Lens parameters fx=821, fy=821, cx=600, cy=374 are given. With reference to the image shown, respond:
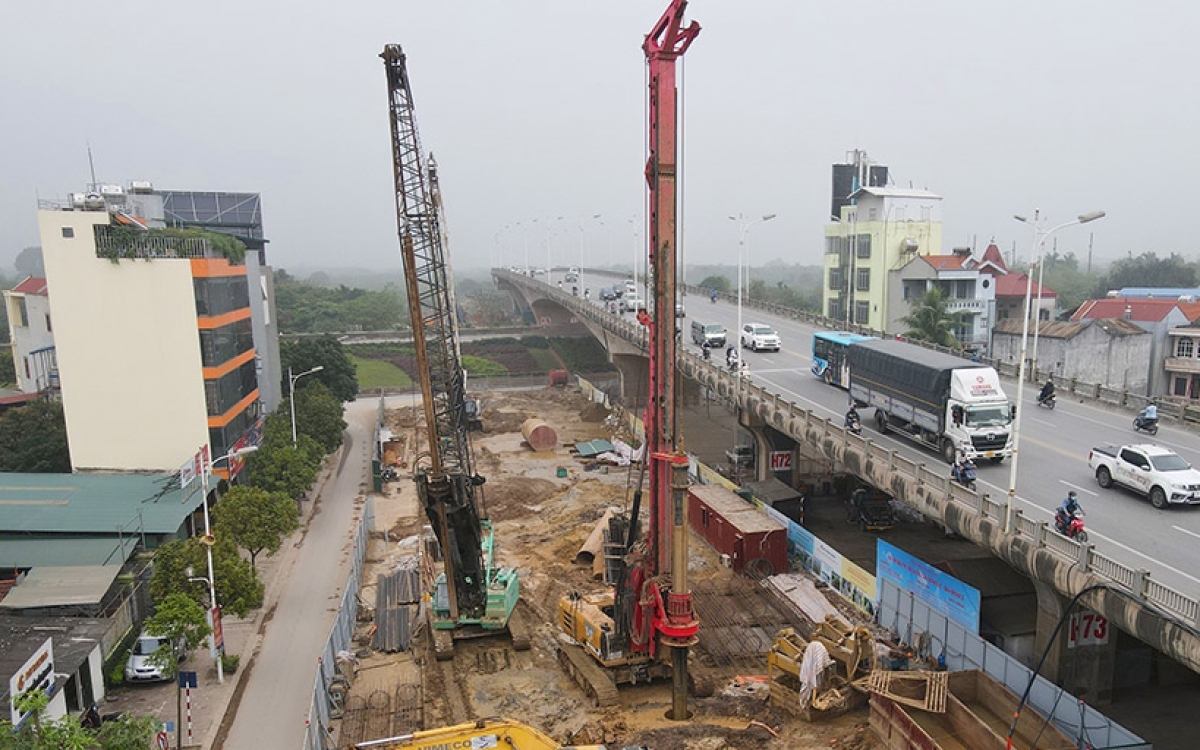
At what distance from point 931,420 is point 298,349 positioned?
184ft

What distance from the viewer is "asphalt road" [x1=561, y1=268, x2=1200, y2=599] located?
20609 mm

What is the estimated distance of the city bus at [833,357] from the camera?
4116cm

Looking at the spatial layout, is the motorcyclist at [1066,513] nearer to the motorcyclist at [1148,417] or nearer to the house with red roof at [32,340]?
the motorcyclist at [1148,417]

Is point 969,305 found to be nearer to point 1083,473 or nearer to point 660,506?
point 1083,473

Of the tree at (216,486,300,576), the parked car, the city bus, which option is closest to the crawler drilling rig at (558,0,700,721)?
the parked car

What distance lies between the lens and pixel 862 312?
8438 centimetres

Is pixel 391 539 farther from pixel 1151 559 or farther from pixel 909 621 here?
pixel 1151 559

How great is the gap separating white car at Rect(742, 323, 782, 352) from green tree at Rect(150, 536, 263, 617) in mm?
34572

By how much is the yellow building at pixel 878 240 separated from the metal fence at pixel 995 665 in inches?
2147

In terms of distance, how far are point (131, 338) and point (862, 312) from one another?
6734 centimetres

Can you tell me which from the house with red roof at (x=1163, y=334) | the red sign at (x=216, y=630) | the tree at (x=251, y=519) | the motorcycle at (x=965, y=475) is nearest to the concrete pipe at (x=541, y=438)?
the tree at (x=251, y=519)

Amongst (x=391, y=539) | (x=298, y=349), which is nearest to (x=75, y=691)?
(x=391, y=539)

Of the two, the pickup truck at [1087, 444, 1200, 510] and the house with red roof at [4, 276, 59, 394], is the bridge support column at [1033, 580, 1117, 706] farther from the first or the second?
the house with red roof at [4, 276, 59, 394]

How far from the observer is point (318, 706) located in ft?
70.9
